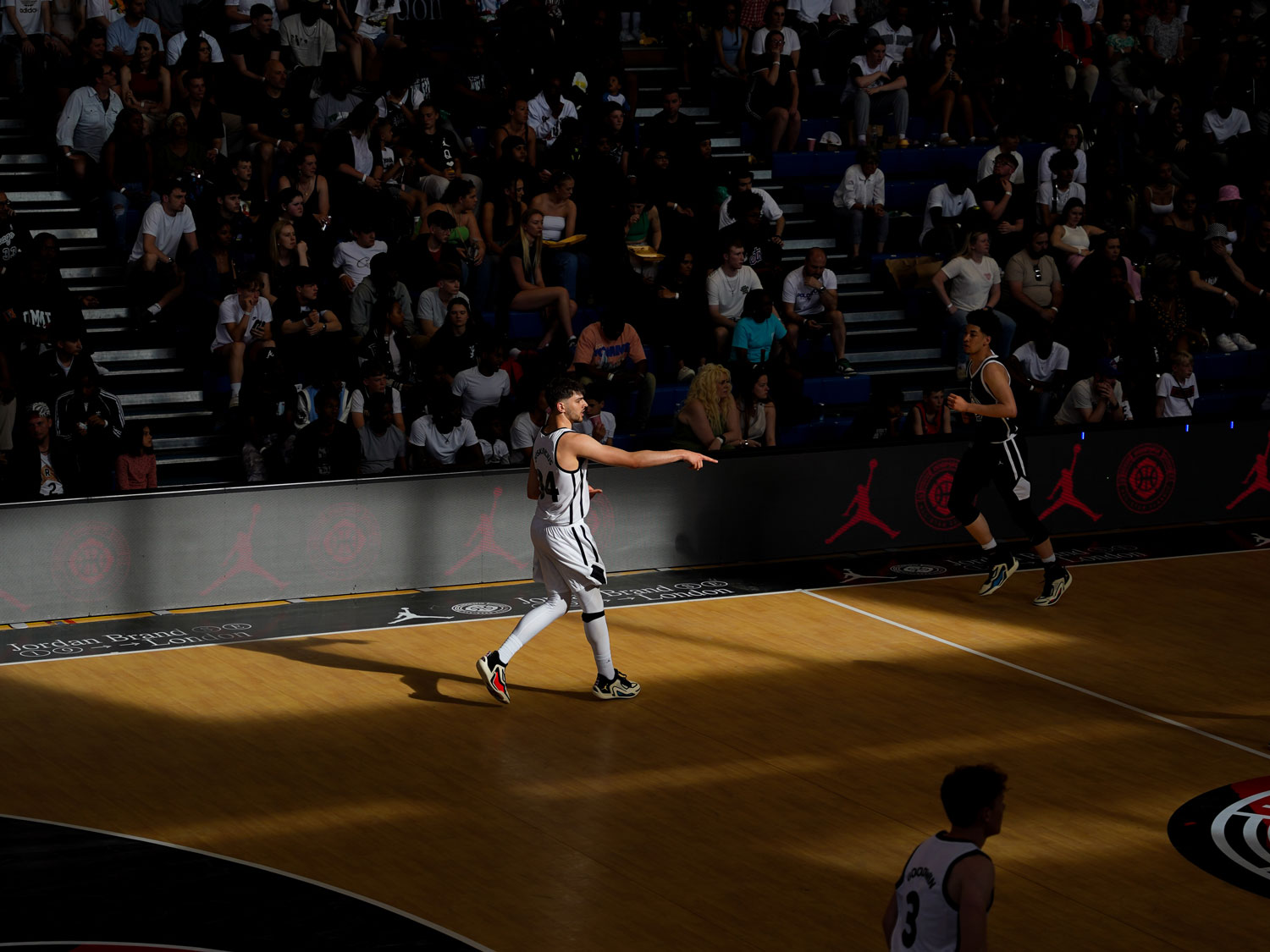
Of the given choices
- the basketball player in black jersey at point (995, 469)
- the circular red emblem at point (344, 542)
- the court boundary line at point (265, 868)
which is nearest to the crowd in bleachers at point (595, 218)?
the circular red emblem at point (344, 542)

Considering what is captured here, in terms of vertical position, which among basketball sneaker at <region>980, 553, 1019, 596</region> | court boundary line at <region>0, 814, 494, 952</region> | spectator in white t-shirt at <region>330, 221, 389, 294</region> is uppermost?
spectator in white t-shirt at <region>330, 221, 389, 294</region>

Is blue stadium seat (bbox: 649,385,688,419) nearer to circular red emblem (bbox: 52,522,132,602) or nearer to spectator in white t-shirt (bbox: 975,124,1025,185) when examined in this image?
spectator in white t-shirt (bbox: 975,124,1025,185)

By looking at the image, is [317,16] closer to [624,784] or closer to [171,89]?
[171,89]

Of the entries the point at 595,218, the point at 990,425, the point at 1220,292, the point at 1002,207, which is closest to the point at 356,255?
the point at 595,218

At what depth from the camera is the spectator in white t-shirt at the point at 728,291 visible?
15.9 meters

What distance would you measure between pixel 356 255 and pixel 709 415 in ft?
12.1

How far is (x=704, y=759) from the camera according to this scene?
8938 mm

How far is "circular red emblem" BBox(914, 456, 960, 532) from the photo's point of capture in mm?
13844

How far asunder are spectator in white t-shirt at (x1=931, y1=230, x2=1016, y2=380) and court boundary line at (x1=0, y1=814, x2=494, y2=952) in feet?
35.5

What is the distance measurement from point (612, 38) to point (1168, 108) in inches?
266

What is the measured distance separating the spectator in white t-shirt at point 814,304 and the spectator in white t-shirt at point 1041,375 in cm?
166

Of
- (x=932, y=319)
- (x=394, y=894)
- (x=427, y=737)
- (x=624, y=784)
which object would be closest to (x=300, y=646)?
(x=427, y=737)

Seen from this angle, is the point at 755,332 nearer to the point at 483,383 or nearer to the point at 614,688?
the point at 483,383

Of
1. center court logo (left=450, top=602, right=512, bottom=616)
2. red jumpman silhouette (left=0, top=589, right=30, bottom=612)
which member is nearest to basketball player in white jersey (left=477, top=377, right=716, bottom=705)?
center court logo (left=450, top=602, right=512, bottom=616)
